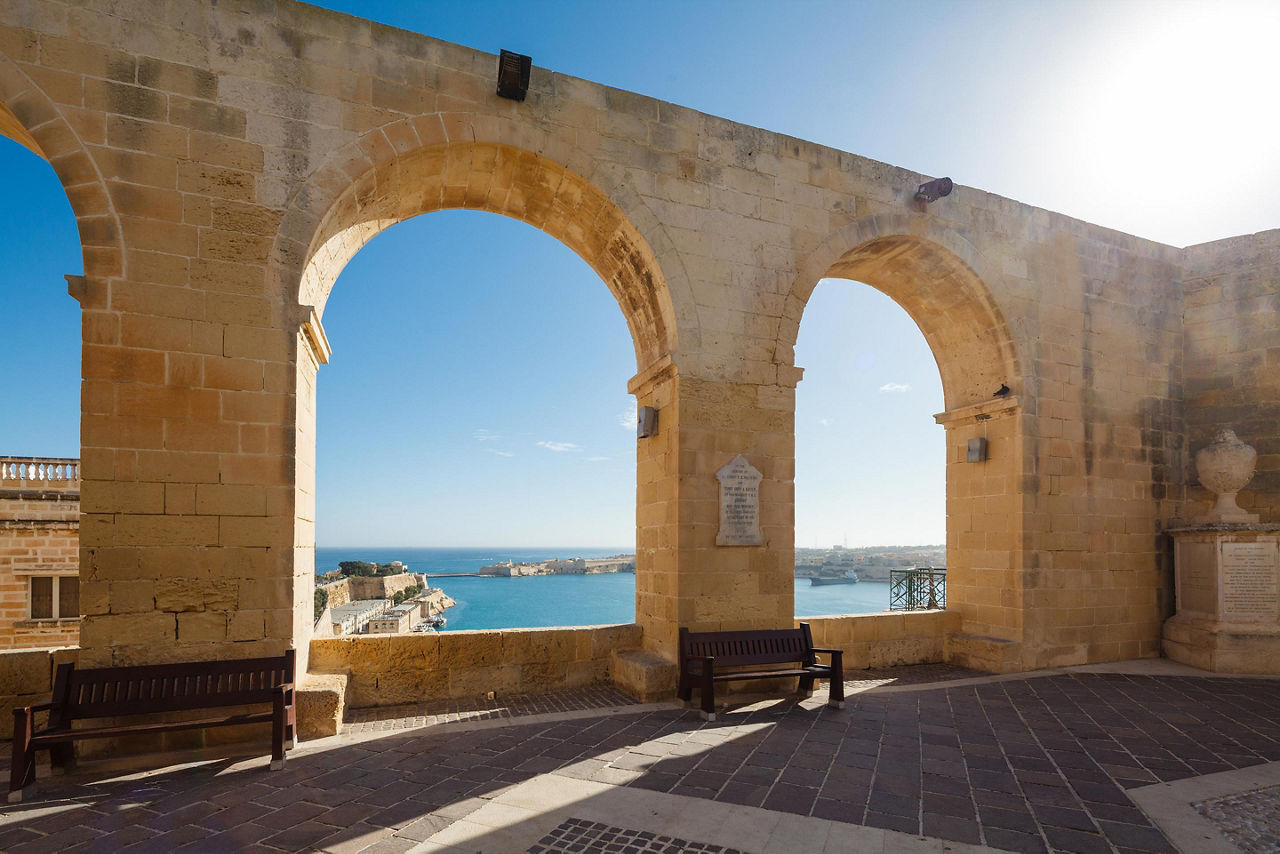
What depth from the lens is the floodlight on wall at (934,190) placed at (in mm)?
7027

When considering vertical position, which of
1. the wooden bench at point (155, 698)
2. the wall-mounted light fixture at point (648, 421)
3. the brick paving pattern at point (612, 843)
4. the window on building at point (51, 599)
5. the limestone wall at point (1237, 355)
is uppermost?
the limestone wall at point (1237, 355)

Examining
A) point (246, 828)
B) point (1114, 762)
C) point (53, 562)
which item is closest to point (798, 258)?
point (1114, 762)

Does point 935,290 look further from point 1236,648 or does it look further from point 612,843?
point 612,843

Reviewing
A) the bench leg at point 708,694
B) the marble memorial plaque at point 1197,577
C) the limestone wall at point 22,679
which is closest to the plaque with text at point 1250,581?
the marble memorial plaque at point 1197,577

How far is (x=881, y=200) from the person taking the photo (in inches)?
281

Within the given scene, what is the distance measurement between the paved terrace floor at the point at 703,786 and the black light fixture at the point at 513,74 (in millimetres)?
5018

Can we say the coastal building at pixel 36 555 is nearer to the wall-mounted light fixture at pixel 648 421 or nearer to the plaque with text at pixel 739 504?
the wall-mounted light fixture at pixel 648 421

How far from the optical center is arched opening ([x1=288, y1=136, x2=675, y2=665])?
5.23 metres

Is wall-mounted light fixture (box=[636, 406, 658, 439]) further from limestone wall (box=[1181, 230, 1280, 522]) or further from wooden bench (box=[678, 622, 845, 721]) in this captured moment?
limestone wall (box=[1181, 230, 1280, 522])

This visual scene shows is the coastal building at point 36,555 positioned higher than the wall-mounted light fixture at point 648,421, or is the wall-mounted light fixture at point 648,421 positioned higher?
the wall-mounted light fixture at point 648,421

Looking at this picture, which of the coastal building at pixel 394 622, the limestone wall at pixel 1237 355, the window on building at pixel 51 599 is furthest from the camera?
the coastal building at pixel 394 622

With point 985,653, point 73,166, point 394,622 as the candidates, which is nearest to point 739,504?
point 985,653

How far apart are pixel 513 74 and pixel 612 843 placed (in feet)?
17.9

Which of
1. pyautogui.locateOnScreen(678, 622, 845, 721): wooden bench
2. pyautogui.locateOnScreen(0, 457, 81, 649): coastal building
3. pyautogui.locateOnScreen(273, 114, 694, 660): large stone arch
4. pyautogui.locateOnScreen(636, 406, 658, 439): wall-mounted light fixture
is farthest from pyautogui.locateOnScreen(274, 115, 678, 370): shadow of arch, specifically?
pyautogui.locateOnScreen(0, 457, 81, 649): coastal building
